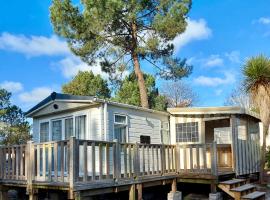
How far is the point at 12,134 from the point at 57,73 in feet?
52.2

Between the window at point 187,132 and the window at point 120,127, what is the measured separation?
310 centimetres

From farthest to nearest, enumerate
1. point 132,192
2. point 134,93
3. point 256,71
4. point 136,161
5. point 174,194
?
point 134,93 < point 256,71 < point 174,194 < point 136,161 < point 132,192

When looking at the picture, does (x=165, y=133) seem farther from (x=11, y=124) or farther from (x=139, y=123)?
(x=11, y=124)

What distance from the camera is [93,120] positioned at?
1139 centimetres

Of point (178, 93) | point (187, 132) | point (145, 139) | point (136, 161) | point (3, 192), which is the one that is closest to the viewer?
point (136, 161)

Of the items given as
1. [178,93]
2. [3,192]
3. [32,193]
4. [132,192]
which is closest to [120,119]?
[132,192]

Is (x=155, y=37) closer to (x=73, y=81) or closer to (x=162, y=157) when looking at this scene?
(x=162, y=157)

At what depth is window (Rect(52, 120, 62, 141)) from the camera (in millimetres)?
12500

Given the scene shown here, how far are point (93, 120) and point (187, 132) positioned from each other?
175 inches

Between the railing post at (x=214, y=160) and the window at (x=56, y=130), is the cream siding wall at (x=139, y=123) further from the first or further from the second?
the railing post at (x=214, y=160)

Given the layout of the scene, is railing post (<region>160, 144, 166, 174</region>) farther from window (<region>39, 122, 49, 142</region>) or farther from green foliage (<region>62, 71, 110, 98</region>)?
green foliage (<region>62, 71, 110, 98</region>)

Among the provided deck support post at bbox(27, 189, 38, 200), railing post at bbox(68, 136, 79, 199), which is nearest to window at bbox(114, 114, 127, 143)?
deck support post at bbox(27, 189, 38, 200)

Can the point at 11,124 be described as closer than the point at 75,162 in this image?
No

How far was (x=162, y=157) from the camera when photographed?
447 inches
